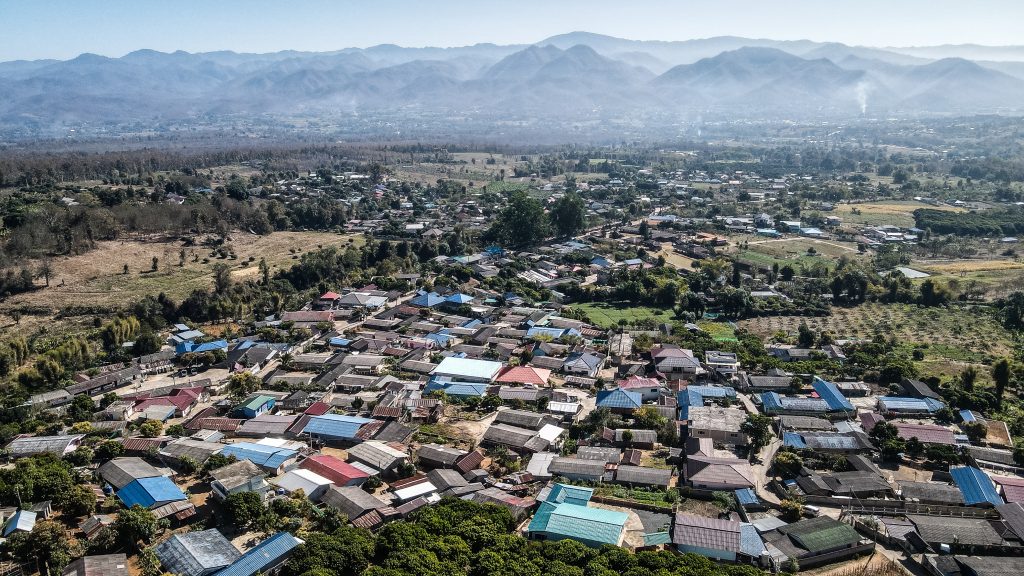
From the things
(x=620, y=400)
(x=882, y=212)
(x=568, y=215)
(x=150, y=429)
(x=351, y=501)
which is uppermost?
(x=568, y=215)

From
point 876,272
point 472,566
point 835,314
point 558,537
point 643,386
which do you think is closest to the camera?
point 472,566

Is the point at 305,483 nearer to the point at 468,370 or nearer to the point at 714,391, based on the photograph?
the point at 468,370

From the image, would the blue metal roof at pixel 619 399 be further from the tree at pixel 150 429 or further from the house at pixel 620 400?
the tree at pixel 150 429

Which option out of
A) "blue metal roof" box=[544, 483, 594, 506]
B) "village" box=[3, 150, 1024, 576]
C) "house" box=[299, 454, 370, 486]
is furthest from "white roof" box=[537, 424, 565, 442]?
"house" box=[299, 454, 370, 486]

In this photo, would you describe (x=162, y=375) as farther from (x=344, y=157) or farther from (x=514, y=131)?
(x=514, y=131)

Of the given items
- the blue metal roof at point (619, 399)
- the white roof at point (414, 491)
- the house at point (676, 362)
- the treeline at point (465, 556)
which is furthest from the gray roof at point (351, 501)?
the house at point (676, 362)

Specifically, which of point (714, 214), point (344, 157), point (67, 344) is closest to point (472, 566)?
point (67, 344)

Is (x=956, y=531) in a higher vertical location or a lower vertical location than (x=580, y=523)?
lower

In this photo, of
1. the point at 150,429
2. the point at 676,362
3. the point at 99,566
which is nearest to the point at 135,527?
the point at 99,566
